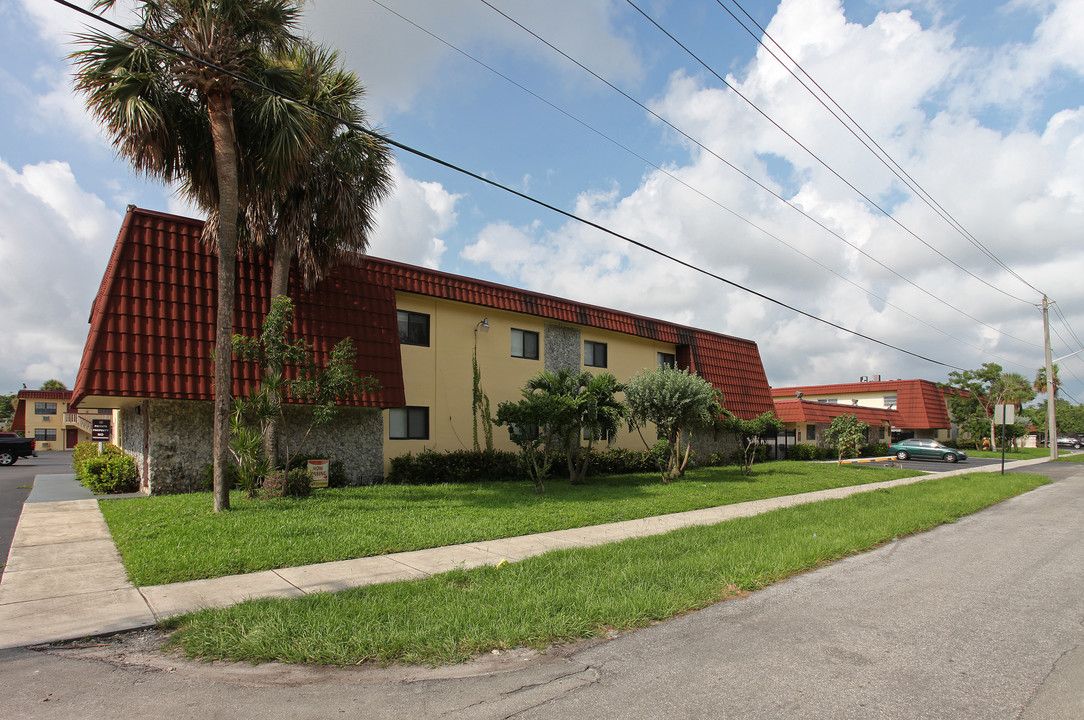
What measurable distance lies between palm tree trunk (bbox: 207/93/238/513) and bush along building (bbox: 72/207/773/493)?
5.74 feet

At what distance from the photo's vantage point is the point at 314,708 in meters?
3.96

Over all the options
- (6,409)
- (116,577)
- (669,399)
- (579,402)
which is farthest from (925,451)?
(6,409)

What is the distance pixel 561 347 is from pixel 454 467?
654 centimetres

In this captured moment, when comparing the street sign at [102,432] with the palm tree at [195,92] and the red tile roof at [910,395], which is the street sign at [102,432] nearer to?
the palm tree at [195,92]

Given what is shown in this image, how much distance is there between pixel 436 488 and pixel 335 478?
2459mm

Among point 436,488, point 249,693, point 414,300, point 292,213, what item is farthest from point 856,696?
point 414,300

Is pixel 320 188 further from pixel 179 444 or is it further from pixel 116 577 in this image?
pixel 116 577

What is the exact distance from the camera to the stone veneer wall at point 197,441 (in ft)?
43.6

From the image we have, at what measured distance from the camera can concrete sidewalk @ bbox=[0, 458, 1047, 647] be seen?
564 centimetres

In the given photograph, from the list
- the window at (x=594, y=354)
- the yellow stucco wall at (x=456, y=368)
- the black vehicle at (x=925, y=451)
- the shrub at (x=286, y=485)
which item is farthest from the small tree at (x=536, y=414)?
the black vehicle at (x=925, y=451)

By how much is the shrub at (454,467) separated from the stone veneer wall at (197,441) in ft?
2.05

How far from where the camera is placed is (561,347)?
72.0 feet

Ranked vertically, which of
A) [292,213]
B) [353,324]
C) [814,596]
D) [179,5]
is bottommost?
[814,596]

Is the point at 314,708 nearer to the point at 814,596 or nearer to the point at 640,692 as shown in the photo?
the point at 640,692
